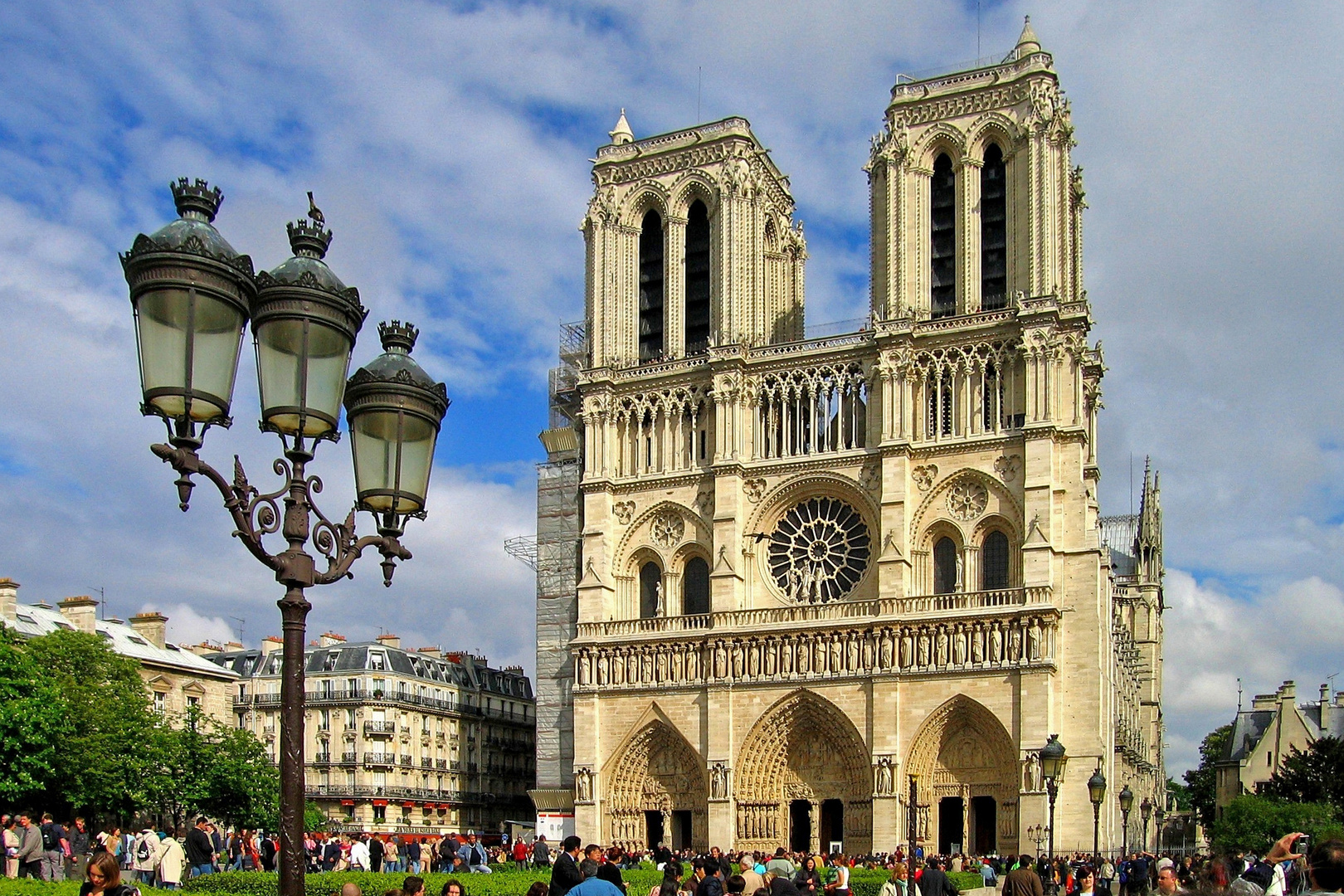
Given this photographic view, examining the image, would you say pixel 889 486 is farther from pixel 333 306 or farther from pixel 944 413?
pixel 333 306

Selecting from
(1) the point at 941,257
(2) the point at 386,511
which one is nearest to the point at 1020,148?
(1) the point at 941,257

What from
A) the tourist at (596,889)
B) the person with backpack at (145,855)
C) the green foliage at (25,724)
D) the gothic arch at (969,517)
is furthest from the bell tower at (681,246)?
the tourist at (596,889)

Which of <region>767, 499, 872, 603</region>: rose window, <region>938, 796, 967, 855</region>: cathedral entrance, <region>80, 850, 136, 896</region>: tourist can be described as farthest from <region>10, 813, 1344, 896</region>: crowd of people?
<region>767, 499, 872, 603</region>: rose window

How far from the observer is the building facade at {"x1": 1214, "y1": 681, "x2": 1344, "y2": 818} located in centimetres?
6700

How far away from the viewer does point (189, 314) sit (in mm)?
6945

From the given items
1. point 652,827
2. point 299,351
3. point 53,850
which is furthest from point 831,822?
point 299,351

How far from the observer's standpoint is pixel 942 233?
44.8m

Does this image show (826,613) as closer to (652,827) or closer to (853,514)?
(853,514)

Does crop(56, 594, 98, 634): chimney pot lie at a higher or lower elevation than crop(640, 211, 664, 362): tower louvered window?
lower

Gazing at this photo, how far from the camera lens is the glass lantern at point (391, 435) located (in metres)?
7.80

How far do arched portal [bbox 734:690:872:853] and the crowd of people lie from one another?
1.97 m

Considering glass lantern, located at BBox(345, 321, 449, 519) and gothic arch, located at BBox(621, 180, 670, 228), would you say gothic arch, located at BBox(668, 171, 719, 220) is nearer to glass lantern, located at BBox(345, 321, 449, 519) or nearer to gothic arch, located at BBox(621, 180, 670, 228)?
gothic arch, located at BBox(621, 180, 670, 228)

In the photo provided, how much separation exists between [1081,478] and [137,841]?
26.8 m

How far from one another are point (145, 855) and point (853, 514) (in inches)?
1015
